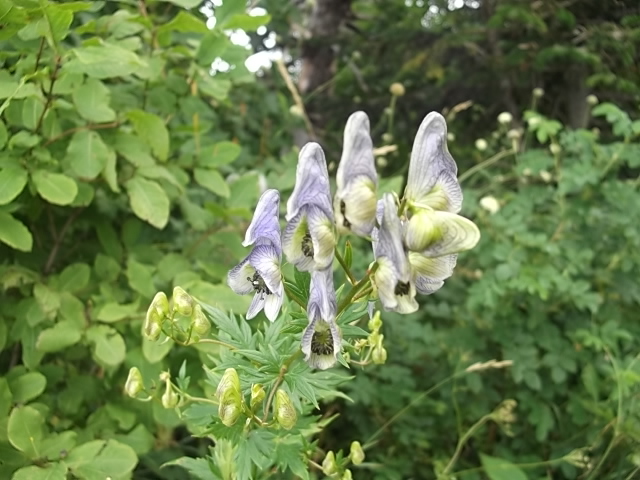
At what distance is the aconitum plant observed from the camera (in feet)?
1.89

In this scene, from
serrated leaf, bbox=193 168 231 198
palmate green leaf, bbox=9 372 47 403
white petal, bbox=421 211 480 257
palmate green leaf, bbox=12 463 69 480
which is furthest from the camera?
serrated leaf, bbox=193 168 231 198

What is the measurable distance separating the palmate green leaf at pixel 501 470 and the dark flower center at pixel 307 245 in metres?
0.95

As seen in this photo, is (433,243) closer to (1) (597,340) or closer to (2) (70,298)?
(2) (70,298)

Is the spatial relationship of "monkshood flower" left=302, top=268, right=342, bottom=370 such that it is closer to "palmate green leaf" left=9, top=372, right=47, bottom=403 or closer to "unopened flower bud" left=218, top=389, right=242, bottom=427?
"unopened flower bud" left=218, top=389, right=242, bottom=427

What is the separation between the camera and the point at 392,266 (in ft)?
1.89

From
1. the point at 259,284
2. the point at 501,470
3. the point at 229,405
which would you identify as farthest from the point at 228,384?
the point at 501,470

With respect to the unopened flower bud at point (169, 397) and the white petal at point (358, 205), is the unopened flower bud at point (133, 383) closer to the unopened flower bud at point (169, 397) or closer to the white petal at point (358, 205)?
the unopened flower bud at point (169, 397)

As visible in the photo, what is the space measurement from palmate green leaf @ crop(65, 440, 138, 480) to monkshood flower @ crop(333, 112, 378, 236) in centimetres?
56

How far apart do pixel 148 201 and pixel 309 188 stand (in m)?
0.56

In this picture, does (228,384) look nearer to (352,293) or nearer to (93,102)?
(352,293)

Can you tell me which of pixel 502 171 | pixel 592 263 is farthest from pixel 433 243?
pixel 502 171

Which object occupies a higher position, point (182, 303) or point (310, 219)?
point (310, 219)

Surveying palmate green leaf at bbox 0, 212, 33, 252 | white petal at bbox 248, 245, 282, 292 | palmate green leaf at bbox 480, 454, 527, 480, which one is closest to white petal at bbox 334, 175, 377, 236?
white petal at bbox 248, 245, 282, 292

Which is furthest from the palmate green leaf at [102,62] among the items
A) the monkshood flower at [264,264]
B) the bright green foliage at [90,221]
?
the monkshood flower at [264,264]
